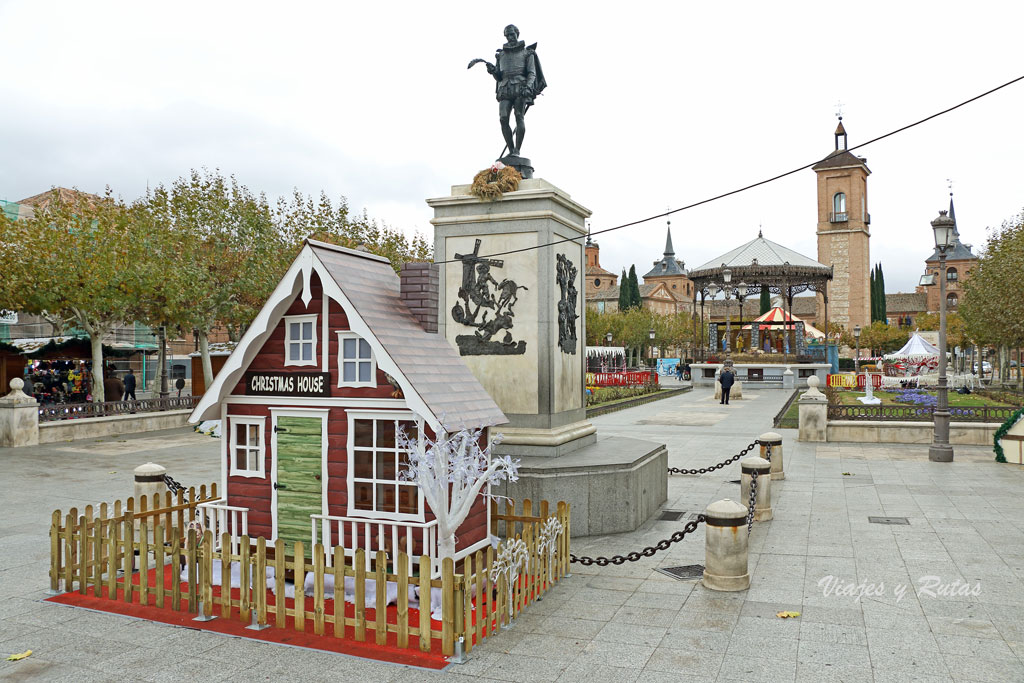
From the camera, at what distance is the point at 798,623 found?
22.8 feet

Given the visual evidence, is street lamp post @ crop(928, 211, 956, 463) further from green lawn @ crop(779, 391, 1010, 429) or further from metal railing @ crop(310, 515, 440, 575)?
metal railing @ crop(310, 515, 440, 575)

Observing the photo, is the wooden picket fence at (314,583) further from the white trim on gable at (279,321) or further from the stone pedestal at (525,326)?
the stone pedestal at (525,326)

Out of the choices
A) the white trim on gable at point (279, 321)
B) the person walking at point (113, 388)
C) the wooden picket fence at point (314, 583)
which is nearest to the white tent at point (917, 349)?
the wooden picket fence at point (314, 583)

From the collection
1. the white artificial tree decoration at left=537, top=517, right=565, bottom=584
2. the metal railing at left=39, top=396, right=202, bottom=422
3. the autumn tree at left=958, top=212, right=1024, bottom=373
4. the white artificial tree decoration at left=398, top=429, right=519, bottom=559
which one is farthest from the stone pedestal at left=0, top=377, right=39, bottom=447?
the autumn tree at left=958, top=212, right=1024, bottom=373

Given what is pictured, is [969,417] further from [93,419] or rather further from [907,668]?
[93,419]

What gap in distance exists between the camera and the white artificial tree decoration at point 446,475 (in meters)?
7.00

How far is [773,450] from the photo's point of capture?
14609 millimetres

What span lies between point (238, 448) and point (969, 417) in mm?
19552

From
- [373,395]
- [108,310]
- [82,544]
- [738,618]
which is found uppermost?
[108,310]

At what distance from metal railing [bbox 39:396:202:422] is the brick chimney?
14759 millimetres

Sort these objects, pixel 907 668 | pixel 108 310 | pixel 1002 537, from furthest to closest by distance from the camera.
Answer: pixel 108 310 < pixel 1002 537 < pixel 907 668

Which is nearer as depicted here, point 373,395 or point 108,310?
point 373,395

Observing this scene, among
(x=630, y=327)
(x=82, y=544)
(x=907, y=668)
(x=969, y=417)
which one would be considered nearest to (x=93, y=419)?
(x=82, y=544)

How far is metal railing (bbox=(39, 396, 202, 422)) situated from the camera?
22594 millimetres
